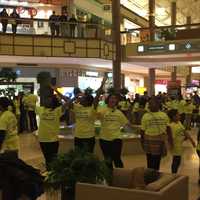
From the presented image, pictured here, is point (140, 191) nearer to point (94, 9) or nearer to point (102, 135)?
point (102, 135)

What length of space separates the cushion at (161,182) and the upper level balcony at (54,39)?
14597mm

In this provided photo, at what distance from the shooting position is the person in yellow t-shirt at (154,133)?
725 cm

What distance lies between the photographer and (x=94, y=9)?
29297mm

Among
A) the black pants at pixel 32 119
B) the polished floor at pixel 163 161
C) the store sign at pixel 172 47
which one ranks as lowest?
the polished floor at pixel 163 161

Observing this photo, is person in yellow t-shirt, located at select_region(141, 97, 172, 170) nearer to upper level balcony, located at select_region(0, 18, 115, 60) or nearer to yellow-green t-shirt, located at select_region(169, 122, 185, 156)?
yellow-green t-shirt, located at select_region(169, 122, 185, 156)

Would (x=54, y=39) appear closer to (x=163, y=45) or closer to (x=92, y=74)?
(x=163, y=45)

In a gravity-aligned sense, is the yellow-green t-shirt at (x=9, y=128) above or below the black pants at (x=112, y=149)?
above

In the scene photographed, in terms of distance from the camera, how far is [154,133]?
7.31 meters

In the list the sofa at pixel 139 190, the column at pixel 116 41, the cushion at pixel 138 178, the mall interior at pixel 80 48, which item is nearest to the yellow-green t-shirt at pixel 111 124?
the sofa at pixel 139 190

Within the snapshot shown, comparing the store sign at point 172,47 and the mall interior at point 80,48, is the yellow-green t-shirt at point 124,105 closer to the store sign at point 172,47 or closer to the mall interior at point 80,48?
the mall interior at point 80,48

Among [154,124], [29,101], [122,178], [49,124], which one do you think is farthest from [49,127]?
[29,101]

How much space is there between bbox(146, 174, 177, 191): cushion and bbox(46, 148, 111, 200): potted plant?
1.93 ft

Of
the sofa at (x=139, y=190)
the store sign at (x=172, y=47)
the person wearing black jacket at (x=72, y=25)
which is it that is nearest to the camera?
the sofa at (x=139, y=190)

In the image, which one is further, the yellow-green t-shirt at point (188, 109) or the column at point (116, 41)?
the column at point (116, 41)
